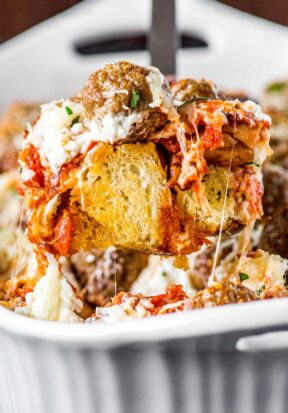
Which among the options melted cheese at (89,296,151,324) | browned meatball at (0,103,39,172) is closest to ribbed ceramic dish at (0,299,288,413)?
melted cheese at (89,296,151,324)

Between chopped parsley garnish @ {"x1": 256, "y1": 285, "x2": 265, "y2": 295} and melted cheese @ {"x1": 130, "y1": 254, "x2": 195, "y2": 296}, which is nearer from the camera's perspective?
chopped parsley garnish @ {"x1": 256, "y1": 285, "x2": 265, "y2": 295}

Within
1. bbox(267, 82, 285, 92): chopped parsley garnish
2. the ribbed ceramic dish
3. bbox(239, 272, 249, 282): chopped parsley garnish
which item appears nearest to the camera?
the ribbed ceramic dish

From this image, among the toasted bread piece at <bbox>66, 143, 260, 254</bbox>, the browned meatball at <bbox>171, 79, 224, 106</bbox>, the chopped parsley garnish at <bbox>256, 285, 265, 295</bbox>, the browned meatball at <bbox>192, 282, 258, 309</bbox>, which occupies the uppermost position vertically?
the browned meatball at <bbox>171, 79, 224, 106</bbox>

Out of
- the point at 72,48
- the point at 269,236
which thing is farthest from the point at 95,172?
the point at 72,48

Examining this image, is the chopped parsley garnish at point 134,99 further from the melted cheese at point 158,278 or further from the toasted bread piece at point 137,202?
the melted cheese at point 158,278

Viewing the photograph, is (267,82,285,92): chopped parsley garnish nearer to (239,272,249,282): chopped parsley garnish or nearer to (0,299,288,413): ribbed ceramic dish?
(239,272,249,282): chopped parsley garnish

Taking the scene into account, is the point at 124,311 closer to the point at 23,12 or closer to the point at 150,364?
the point at 150,364

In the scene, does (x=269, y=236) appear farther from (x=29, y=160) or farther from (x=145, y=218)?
(x=29, y=160)

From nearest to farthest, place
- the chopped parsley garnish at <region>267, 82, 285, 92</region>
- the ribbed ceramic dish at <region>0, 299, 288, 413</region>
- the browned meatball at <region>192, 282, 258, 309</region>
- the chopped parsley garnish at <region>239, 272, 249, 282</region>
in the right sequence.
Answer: the ribbed ceramic dish at <region>0, 299, 288, 413</region> < the browned meatball at <region>192, 282, 258, 309</region> < the chopped parsley garnish at <region>239, 272, 249, 282</region> < the chopped parsley garnish at <region>267, 82, 285, 92</region>
